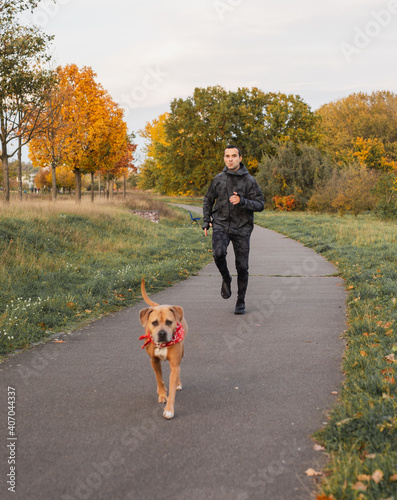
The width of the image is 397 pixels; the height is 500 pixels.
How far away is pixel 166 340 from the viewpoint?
361 cm

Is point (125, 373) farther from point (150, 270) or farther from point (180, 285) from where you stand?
point (150, 270)

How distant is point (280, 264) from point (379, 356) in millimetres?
7613

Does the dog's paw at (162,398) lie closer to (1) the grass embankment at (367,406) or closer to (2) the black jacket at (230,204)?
(1) the grass embankment at (367,406)

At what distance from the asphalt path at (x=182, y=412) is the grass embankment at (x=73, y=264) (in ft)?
2.03

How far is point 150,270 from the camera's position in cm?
1024

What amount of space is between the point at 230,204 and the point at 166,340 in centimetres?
371

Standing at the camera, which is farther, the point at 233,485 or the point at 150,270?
the point at 150,270

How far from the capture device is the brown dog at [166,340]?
3.61 metres

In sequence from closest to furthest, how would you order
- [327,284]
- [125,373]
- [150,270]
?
1. [125,373]
2. [327,284]
3. [150,270]

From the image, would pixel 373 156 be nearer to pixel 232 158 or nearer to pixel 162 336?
pixel 232 158

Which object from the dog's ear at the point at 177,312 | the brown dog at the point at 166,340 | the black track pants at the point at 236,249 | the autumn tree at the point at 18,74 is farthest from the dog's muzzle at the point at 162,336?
the autumn tree at the point at 18,74

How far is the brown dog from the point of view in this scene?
3.61m

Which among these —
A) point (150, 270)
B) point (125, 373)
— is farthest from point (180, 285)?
point (125, 373)

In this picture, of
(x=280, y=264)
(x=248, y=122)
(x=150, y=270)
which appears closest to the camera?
(x=150, y=270)
